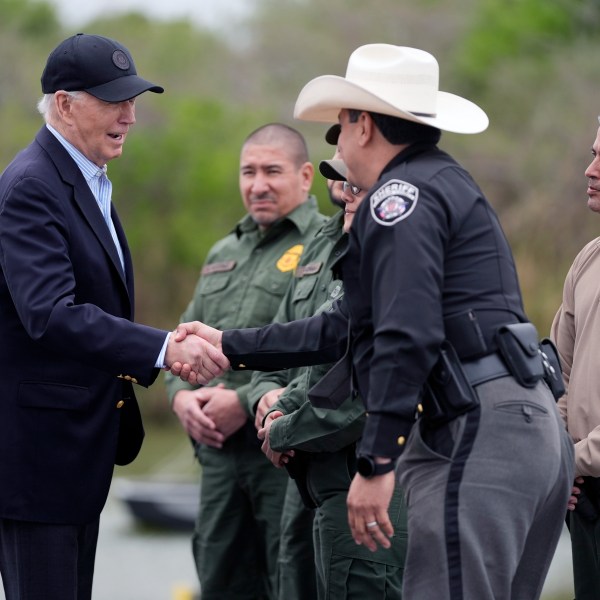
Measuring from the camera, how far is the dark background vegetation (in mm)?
21281

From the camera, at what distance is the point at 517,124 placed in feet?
81.5

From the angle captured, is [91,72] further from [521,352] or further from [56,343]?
[521,352]

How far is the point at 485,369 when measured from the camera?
345cm

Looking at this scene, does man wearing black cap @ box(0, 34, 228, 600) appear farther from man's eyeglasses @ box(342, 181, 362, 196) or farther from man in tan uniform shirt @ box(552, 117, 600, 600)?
man in tan uniform shirt @ box(552, 117, 600, 600)

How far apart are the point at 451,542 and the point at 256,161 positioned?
3.23 meters

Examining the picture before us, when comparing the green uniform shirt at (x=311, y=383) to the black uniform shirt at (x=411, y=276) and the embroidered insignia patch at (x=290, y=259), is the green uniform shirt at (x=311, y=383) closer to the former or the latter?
the black uniform shirt at (x=411, y=276)

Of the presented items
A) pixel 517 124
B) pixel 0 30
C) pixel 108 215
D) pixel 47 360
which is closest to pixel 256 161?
pixel 108 215

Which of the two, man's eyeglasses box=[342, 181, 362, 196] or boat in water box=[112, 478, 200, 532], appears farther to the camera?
boat in water box=[112, 478, 200, 532]

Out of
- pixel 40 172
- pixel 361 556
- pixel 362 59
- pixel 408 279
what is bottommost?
pixel 361 556

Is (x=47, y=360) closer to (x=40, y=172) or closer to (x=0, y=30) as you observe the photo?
(x=40, y=172)

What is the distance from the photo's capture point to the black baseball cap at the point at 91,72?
14.2 ft

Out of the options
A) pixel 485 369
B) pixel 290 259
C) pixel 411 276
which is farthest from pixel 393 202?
pixel 290 259

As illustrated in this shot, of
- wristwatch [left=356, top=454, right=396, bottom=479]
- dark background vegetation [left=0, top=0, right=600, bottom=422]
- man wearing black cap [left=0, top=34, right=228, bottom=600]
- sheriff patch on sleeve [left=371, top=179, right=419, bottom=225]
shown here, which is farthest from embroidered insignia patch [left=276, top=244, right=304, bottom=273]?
Answer: dark background vegetation [left=0, top=0, right=600, bottom=422]

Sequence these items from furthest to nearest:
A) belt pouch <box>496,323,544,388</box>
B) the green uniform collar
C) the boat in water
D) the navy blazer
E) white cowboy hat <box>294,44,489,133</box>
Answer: the boat in water → the green uniform collar → the navy blazer → white cowboy hat <box>294,44,489,133</box> → belt pouch <box>496,323,544,388</box>
